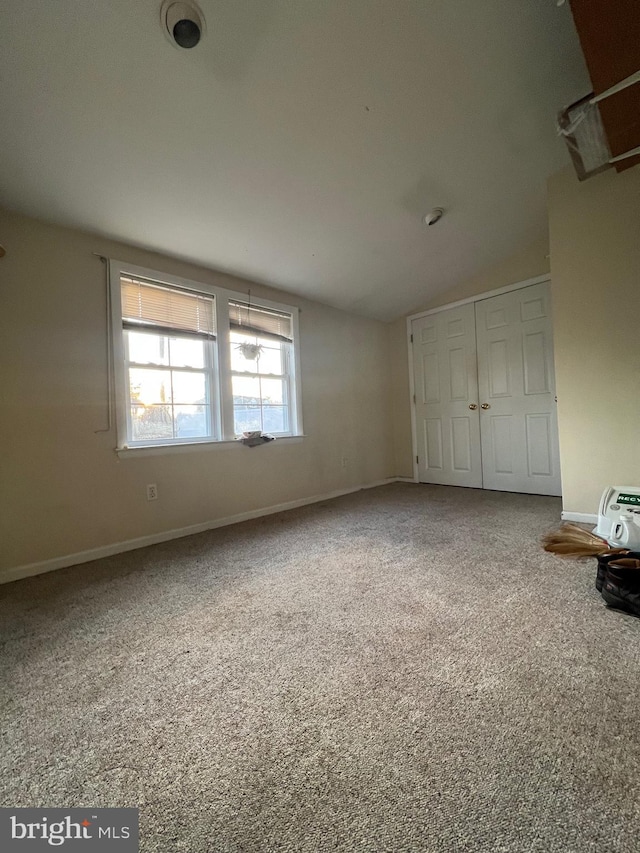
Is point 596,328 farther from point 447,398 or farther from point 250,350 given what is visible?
point 250,350

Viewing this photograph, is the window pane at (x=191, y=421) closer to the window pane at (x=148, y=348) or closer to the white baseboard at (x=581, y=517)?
the window pane at (x=148, y=348)

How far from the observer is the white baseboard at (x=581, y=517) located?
261 cm

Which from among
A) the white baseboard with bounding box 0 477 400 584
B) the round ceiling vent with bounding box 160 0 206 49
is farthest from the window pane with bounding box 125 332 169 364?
the round ceiling vent with bounding box 160 0 206 49

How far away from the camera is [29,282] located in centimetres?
225

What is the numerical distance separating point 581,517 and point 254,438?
2722 millimetres

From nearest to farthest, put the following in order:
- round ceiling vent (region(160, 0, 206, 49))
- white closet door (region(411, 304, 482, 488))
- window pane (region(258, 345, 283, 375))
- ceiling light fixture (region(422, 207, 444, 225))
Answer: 1. round ceiling vent (region(160, 0, 206, 49))
2. ceiling light fixture (region(422, 207, 444, 225))
3. window pane (region(258, 345, 283, 375))
4. white closet door (region(411, 304, 482, 488))

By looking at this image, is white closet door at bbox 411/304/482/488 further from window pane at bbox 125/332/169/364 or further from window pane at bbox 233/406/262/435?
window pane at bbox 125/332/169/364

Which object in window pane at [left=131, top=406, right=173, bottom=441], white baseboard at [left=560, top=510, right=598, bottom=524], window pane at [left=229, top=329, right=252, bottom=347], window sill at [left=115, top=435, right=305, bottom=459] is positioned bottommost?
white baseboard at [left=560, top=510, right=598, bottom=524]

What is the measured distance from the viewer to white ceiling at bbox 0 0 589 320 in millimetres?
1531

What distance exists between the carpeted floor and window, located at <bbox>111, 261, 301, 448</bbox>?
1.30 meters

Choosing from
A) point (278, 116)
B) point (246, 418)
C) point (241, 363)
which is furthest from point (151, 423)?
point (278, 116)

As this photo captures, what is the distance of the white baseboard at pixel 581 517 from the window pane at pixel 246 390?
2.78 m

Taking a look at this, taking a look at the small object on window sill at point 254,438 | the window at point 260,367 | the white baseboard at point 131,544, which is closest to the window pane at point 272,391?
the window at point 260,367

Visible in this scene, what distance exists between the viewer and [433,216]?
2.90m
